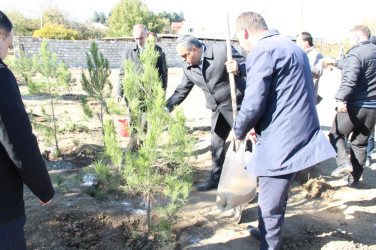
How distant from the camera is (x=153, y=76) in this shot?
242 centimetres

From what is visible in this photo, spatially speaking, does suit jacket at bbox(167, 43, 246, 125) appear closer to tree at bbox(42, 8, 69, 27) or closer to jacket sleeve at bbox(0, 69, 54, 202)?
jacket sleeve at bbox(0, 69, 54, 202)

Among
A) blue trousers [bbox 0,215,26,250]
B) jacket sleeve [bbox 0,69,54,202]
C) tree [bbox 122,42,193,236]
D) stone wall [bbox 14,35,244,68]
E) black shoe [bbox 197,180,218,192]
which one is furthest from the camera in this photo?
stone wall [bbox 14,35,244,68]

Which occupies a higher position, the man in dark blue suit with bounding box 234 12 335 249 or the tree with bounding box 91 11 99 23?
the tree with bounding box 91 11 99 23

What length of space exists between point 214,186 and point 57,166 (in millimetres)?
2426

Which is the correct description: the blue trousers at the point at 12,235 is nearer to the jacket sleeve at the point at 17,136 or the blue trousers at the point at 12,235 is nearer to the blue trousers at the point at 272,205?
the jacket sleeve at the point at 17,136

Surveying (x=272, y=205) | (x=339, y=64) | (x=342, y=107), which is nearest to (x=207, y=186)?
(x=272, y=205)

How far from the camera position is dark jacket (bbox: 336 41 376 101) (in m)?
3.26

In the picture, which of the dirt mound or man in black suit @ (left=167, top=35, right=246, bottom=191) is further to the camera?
the dirt mound

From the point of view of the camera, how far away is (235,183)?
2.59 meters

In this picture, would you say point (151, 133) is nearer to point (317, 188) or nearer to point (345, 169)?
point (317, 188)

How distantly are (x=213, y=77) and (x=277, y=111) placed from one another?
1.40 metres

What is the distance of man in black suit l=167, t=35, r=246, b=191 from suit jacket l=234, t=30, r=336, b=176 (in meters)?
1.04

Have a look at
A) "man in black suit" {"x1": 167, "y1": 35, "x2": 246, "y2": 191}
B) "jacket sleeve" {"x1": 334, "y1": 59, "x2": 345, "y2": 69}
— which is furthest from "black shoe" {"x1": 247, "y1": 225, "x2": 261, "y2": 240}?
"jacket sleeve" {"x1": 334, "y1": 59, "x2": 345, "y2": 69}

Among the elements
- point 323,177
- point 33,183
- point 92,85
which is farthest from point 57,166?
point 323,177
